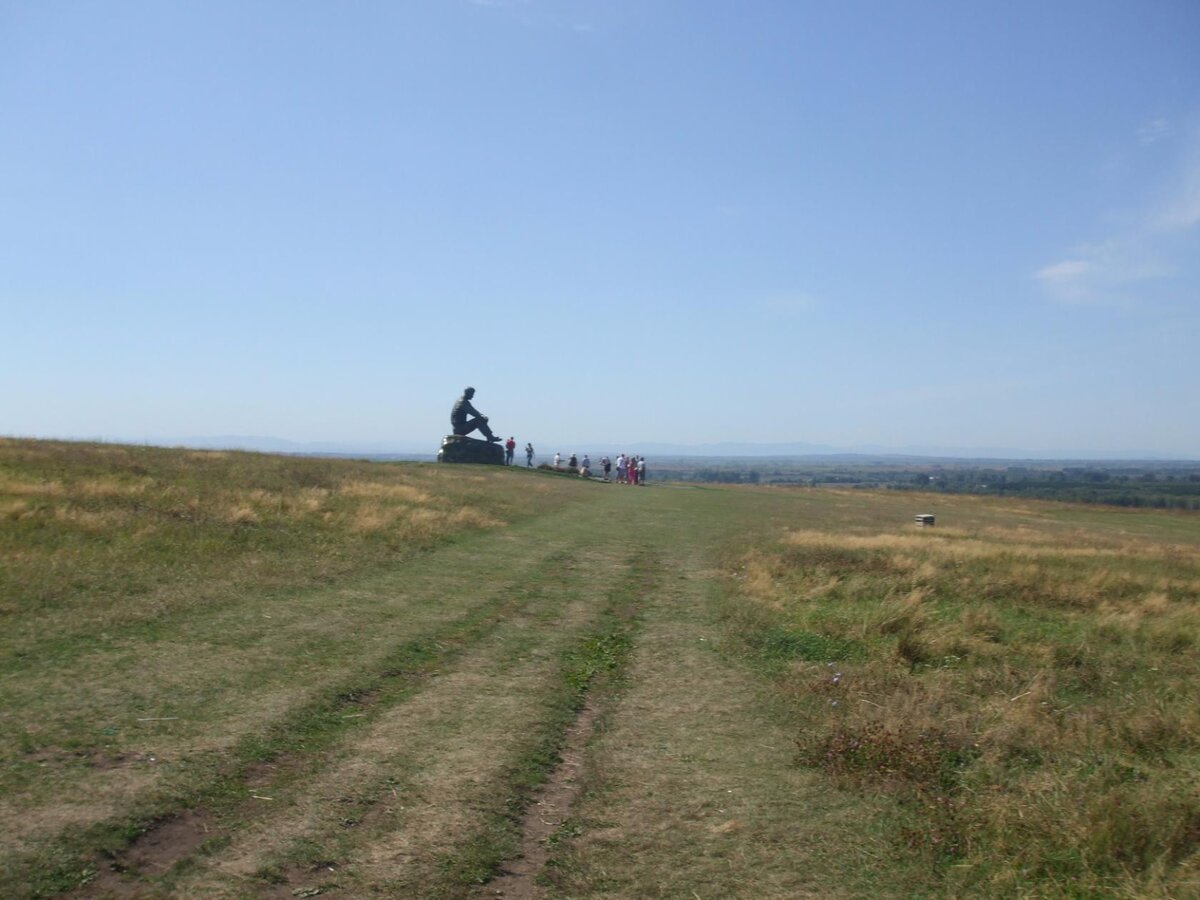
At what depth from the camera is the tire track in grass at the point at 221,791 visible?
4.44 meters

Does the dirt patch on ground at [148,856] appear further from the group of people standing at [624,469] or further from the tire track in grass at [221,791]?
the group of people standing at [624,469]

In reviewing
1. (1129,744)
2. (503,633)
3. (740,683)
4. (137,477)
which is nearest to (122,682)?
(503,633)

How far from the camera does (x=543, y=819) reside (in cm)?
544

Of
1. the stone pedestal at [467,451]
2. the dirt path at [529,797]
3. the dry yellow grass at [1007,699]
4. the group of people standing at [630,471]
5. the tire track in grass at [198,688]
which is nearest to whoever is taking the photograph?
the dirt path at [529,797]

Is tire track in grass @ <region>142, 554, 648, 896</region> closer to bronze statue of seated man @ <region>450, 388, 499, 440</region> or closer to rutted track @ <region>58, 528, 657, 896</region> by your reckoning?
rutted track @ <region>58, 528, 657, 896</region>

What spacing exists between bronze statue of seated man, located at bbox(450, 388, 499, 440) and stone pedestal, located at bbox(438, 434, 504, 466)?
0.60 meters

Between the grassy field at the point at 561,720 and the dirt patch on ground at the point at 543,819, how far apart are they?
1.0 inches

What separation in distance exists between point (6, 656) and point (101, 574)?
11.1 feet

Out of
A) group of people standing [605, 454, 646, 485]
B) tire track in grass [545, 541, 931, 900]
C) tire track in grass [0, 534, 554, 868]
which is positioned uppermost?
group of people standing [605, 454, 646, 485]

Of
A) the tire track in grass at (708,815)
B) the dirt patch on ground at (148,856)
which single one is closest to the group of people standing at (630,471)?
the tire track in grass at (708,815)

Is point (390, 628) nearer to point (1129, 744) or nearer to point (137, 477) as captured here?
point (1129, 744)

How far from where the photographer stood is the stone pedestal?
43.8 metres

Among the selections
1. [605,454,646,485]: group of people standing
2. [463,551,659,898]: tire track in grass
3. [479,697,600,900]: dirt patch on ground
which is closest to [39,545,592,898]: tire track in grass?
[463,551,659,898]: tire track in grass

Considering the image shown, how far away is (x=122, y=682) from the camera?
7.52 m
